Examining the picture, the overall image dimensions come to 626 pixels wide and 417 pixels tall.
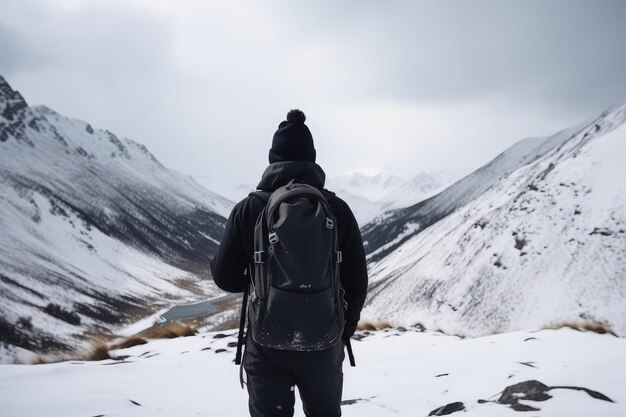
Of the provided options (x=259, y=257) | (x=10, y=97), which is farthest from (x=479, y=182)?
(x=10, y=97)

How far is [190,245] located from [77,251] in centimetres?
6171

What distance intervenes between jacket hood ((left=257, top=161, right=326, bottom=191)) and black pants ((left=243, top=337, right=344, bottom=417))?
153cm

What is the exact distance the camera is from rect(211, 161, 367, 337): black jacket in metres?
3.74

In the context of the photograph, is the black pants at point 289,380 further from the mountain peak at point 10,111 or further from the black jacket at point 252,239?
the mountain peak at point 10,111

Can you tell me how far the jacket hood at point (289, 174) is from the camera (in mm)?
3820

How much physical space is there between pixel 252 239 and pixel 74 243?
111 meters

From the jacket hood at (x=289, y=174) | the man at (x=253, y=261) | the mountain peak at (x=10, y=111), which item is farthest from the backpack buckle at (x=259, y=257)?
the mountain peak at (x=10, y=111)

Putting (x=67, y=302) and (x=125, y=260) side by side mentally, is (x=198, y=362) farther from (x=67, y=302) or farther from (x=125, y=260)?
(x=125, y=260)

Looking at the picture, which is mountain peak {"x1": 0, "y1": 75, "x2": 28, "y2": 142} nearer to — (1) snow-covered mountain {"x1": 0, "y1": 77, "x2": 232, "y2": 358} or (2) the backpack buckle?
(1) snow-covered mountain {"x1": 0, "y1": 77, "x2": 232, "y2": 358}

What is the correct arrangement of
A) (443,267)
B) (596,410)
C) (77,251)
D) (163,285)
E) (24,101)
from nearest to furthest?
(596,410)
(443,267)
(77,251)
(163,285)
(24,101)

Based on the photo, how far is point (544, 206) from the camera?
21344mm

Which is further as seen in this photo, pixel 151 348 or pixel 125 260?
pixel 125 260

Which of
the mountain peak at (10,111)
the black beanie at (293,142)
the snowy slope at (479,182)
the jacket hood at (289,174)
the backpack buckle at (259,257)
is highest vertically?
the mountain peak at (10,111)

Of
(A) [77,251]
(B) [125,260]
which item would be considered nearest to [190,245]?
(B) [125,260]
